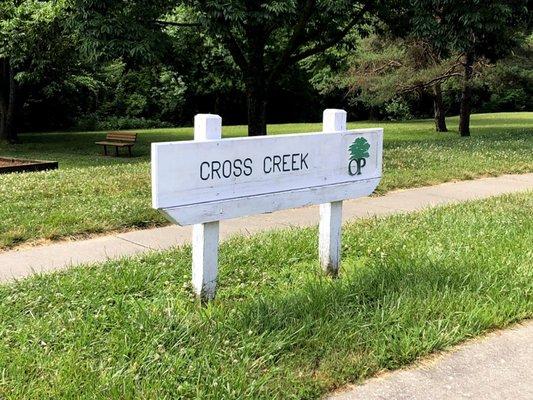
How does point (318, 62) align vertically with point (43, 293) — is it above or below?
above

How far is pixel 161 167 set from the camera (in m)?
3.24

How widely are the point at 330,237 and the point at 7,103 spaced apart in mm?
21181

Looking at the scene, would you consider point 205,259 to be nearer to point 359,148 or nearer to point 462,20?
point 359,148

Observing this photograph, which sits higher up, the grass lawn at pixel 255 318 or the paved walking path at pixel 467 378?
the grass lawn at pixel 255 318

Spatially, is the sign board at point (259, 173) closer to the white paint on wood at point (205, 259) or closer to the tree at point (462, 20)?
the white paint on wood at point (205, 259)

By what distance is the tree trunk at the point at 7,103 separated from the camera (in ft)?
73.6

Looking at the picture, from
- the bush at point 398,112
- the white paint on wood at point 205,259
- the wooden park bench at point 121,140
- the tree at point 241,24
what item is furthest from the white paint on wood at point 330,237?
the bush at point 398,112

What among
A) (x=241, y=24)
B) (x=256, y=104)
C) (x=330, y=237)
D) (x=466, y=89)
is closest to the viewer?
(x=330, y=237)

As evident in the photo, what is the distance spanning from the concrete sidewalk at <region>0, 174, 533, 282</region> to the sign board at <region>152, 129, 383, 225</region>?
1768 millimetres

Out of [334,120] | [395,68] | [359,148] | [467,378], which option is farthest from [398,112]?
[467,378]

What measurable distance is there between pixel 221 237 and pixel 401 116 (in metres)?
40.4

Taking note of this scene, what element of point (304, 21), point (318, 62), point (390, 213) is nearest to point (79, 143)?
point (318, 62)

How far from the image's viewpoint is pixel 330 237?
445cm

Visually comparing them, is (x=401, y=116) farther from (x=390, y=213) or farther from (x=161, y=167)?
(x=161, y=167)
